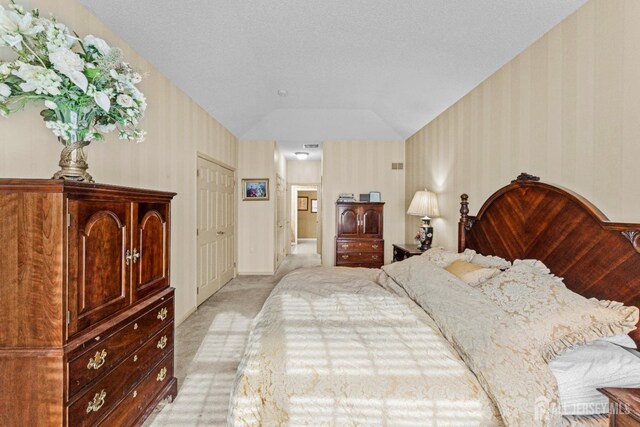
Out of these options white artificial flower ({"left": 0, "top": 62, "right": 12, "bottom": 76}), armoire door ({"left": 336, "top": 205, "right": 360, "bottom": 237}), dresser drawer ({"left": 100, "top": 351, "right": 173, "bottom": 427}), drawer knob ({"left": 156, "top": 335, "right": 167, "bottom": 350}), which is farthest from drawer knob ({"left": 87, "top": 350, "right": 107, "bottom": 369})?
armoire door ({"left": 336, "top": 205, "right": 360, "bottom": 237})

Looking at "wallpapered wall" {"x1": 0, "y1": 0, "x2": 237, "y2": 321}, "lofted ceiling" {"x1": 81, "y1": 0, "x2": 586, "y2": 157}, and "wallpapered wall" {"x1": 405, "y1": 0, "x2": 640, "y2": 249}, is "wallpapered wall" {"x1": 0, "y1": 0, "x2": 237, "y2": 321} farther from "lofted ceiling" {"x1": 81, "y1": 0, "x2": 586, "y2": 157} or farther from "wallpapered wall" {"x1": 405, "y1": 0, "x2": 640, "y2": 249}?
"wallpapered wall" {"x1": 405, "y1": 0, "x2": 640, "y2": 249}

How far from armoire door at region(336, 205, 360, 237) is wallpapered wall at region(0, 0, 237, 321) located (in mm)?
2080

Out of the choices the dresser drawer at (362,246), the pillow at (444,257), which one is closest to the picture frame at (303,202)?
the dresser drawer at (362,246)

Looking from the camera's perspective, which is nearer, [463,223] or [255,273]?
[463,223]

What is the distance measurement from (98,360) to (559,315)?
2071 mm

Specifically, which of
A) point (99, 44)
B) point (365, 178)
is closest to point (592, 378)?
point (99, 44)

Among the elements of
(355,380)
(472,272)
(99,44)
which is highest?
(99,44)

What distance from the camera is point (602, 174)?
5.23ft

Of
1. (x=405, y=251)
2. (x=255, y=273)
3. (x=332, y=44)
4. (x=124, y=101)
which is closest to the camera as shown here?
(x=124, y=101)

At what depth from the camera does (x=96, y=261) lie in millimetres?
1271

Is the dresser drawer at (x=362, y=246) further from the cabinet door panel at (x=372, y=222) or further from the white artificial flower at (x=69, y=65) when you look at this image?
the white artificial flower at (x=69, y=65)

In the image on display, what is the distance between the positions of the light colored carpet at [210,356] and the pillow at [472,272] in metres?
1.82

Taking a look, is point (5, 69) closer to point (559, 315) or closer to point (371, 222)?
point (559, 315)

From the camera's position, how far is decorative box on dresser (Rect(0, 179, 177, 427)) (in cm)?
107
